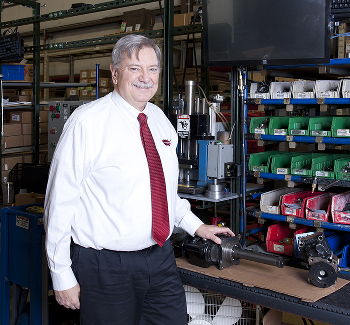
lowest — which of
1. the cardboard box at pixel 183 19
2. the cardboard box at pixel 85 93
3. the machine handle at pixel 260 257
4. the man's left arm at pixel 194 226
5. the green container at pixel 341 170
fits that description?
the machine handle at pixel 260 257

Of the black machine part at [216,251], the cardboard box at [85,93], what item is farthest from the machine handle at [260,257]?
the cardboard box at [85,93]

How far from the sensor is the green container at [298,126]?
2730 mm

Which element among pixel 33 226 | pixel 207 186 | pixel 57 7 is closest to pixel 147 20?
pixel 57 7

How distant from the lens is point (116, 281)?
5.89 feet

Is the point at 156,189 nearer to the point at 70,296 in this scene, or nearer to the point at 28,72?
the point at 70,296

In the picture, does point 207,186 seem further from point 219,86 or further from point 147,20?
point 147,20

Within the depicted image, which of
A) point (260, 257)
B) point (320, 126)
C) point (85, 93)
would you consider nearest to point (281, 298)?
point (260, 257)

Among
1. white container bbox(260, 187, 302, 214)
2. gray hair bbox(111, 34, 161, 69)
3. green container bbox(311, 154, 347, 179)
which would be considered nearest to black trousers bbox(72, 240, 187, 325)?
gray hair bbox(111, 34, 161, 69)

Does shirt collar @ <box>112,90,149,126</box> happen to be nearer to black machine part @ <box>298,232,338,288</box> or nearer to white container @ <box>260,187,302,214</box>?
black machine part @ <box>298,232,338,288</box>

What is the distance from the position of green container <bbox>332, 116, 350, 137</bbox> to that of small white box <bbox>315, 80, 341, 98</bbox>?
0.47 feet

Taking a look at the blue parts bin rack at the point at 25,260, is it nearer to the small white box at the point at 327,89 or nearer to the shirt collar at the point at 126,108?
the shirt collar at the point at 126,108

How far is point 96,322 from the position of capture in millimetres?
1820

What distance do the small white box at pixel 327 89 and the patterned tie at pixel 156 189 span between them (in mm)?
1238

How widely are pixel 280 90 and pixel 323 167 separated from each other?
0.58 m
